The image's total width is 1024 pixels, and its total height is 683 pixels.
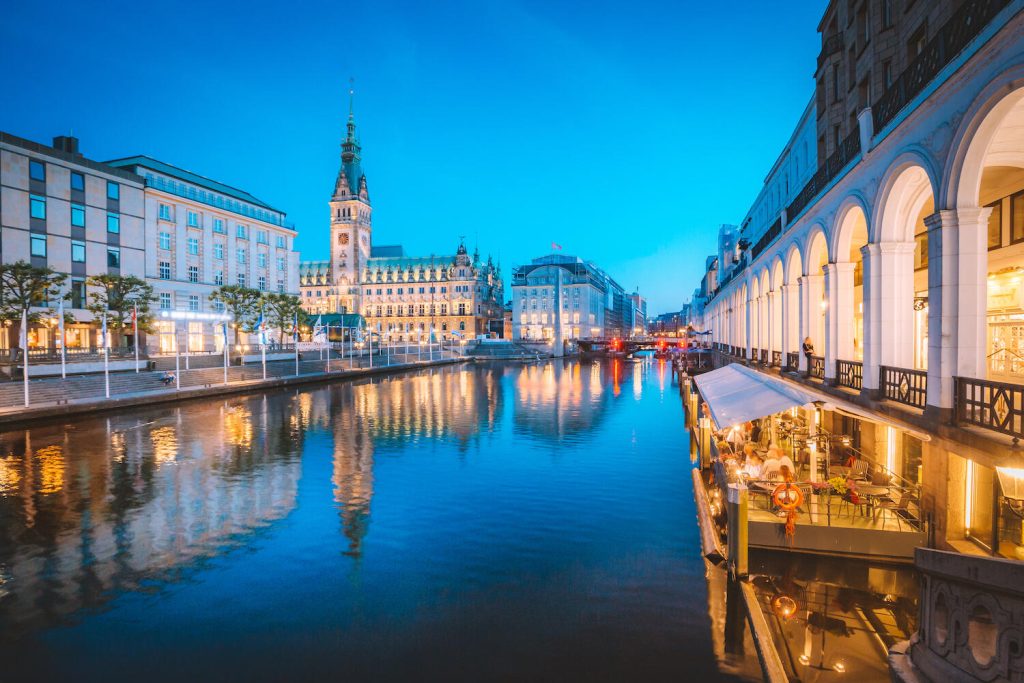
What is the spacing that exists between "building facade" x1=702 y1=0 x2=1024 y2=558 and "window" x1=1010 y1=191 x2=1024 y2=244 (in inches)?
2.1

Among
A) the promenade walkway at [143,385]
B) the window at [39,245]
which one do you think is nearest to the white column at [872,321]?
the promenade walkway at [143,385]

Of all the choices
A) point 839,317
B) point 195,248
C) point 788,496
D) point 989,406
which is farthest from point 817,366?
point 195,248

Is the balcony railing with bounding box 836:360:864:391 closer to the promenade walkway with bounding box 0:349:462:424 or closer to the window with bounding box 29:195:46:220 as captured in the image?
the promenade walkway with bounding box 0:349:462:424

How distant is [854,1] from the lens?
24.6 m

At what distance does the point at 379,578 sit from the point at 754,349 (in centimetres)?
3345

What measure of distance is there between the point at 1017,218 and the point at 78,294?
7468 cm

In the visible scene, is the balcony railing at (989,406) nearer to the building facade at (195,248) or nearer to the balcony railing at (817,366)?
the balcony railing at (817,366)

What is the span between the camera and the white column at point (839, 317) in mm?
20281

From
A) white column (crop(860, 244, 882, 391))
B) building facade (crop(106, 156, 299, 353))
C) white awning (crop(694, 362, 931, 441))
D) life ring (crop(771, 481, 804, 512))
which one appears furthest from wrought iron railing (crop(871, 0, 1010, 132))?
building facade (crop(106, 156, 299, 353))

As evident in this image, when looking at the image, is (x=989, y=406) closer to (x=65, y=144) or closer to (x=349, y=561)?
(x=349, y=561)

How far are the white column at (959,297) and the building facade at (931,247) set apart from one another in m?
0.03

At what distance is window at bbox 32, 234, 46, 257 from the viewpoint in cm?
5662

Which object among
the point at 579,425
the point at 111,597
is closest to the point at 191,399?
the point at 579,425

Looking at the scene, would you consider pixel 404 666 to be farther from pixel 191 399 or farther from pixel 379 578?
pixel 191 399
